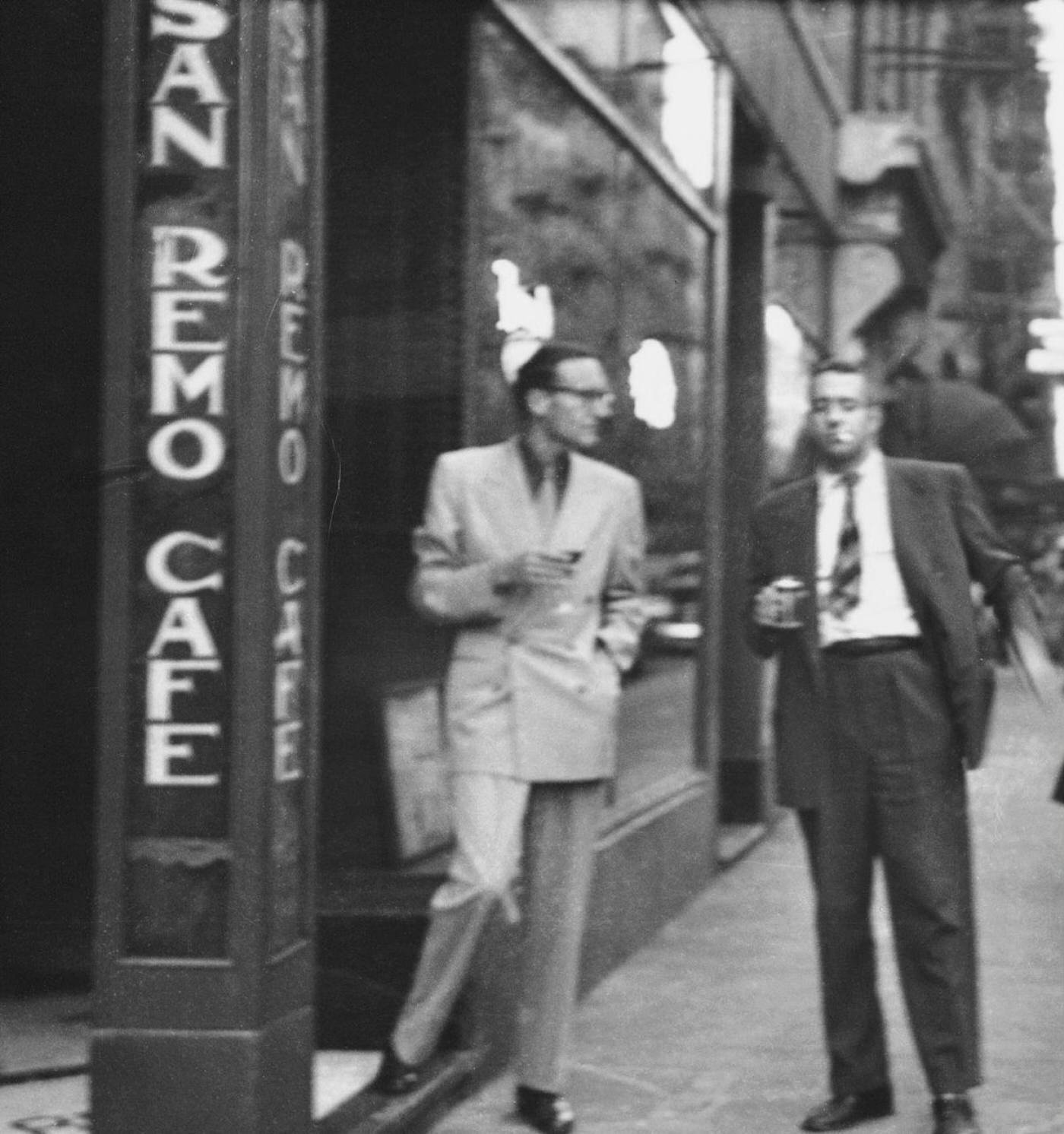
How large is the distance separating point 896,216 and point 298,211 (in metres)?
11.3

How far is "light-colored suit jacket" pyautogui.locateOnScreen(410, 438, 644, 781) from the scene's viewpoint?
16.9 ft

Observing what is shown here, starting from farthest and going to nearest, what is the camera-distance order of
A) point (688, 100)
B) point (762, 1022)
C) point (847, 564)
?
1. point (688, 100)
2. point (762, 1022)
3. point (847, 564)

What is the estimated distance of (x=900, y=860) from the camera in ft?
17.2

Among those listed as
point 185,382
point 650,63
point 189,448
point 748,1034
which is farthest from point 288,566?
point 650,63

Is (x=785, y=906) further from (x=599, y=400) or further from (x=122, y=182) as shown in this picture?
(x=122, y=182)

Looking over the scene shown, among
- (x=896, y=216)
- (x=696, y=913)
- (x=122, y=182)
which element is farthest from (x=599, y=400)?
(x=896, y=216)

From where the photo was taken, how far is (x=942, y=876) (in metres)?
5.21

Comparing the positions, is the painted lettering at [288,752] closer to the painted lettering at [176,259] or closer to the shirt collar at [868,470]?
the painted lettering at [176,259]

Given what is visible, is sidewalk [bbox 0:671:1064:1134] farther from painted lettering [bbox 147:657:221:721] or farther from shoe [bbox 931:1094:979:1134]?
painted lettering [bbox 147:657:221:721]

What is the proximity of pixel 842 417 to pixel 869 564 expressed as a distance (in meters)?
0.35

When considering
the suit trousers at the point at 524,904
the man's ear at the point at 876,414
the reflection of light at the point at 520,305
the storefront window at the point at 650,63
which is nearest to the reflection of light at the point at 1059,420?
the storefront window at the point at 650,63

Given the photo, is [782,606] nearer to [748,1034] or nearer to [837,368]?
[837,368]

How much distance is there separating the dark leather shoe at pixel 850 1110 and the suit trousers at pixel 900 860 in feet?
0.09

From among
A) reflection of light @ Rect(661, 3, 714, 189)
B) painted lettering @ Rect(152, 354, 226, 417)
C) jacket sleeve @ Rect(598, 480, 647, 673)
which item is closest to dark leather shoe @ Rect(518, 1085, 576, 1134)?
jacket sleeve @ Rect(598, 480, 647, 673)
